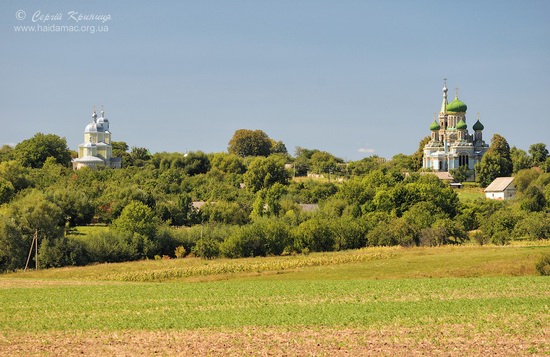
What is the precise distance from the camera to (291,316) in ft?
92.3

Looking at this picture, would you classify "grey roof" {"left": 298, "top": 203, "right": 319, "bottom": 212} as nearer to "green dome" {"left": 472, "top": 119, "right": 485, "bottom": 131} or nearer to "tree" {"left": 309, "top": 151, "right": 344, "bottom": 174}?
"tree" {"left": 309, "top": 151, "right": 344, "bottom": 174}

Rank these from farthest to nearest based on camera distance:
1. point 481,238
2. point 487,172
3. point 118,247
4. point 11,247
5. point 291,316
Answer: point 487,172 → point 481,238 → point 118,247 → point 11,247 → point 291,316

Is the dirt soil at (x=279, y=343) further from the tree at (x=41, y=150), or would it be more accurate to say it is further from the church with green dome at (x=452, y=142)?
the church with green dome at (x=452, y=142)

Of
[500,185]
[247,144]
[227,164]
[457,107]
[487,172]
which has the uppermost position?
[457,107]

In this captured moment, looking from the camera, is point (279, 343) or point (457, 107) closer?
point (279, 343)

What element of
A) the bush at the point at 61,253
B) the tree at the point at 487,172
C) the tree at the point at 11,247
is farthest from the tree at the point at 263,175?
the tree at the point at 11,247

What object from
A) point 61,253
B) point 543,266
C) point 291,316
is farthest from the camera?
point 61,253

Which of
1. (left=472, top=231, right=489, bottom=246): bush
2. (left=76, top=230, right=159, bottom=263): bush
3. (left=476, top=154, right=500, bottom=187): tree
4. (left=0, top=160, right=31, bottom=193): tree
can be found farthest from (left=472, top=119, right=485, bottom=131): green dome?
(left=76, top=230, right=159, bottom=263): bush

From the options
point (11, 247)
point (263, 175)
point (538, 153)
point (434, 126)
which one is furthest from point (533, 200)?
point (434, 126)

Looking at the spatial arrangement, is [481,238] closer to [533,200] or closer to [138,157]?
[533,200]

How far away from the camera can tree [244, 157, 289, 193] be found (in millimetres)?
104688

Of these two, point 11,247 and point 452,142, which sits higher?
point 452,142

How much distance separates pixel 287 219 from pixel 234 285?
115 feet

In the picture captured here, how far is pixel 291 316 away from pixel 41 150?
10061 cm
